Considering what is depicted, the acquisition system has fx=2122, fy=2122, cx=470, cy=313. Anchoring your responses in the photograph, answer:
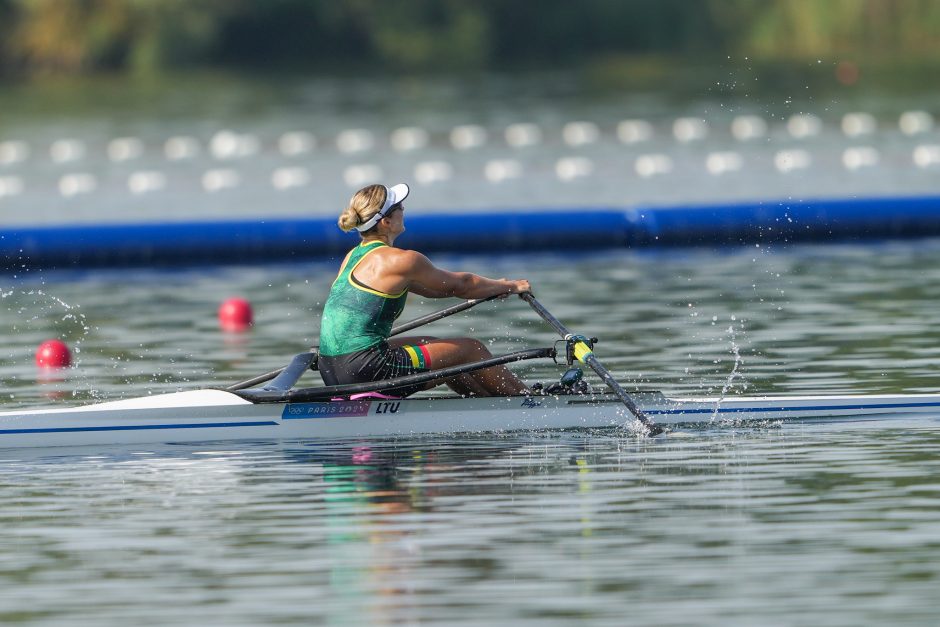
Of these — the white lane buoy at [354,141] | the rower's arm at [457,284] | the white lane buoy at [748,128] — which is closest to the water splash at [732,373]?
the rower's arm at [457,284]

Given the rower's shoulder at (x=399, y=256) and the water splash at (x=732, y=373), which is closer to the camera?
the rower's shoulder at (x=399, y=256)

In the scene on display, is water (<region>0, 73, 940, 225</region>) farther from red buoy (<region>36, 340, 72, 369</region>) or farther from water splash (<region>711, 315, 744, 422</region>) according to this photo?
red buoy (<region>36, 340, 72, 369</region>)

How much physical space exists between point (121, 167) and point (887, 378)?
25461mm

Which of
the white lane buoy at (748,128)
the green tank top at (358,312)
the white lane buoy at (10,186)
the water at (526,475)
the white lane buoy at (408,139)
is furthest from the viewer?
the white lane buoy at (748,128)

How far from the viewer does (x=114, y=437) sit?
1205cm

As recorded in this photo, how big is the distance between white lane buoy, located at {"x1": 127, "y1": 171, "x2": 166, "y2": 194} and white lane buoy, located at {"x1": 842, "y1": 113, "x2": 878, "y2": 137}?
12.9 metres

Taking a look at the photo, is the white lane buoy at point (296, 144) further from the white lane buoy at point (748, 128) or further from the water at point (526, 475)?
the water at point (526, 475)

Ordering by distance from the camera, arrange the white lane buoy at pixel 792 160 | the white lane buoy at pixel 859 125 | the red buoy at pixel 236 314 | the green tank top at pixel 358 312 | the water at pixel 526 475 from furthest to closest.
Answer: the white lane buoy at pixel 859 125, the white lane buoy at pixel 792 160, the red buoy at pixel 236 314, the green tank top at pixel 358 312, the water at pixel 526 475

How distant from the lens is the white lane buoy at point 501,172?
3244 centimetres

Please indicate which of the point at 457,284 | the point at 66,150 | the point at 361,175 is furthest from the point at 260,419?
the point at 66,150

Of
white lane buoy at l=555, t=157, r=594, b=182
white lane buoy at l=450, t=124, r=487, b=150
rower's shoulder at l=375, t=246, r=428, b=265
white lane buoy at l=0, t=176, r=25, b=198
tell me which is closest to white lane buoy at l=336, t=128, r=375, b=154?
white lane buoy at l=450, t=124, r=487, b=150

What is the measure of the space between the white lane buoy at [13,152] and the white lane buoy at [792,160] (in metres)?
14.2

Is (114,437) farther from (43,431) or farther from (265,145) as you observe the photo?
(265,145)

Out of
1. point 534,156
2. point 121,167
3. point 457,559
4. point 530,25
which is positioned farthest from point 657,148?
point 530,25
